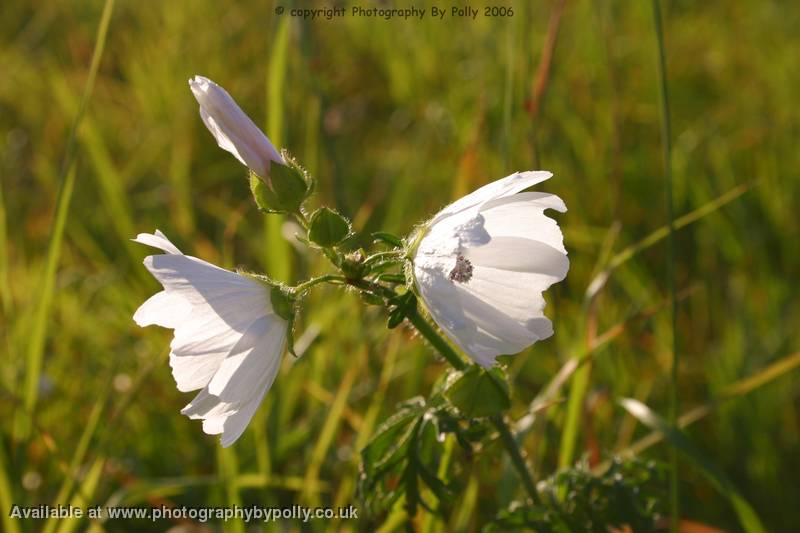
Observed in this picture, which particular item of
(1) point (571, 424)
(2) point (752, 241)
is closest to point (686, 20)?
(2) point (752, 241)

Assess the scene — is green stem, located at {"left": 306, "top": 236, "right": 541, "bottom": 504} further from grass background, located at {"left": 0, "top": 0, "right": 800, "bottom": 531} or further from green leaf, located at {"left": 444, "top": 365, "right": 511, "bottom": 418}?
grass background, located at {"left": 0, "top": 0, "right": 800, "bottom": 531}

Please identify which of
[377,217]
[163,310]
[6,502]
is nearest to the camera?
[163,310]

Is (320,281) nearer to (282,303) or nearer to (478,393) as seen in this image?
(282,303)

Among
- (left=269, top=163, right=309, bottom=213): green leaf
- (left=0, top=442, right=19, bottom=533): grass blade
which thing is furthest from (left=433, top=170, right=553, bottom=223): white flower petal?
(left=0, top=442, right=19, bottom=533): grass blade

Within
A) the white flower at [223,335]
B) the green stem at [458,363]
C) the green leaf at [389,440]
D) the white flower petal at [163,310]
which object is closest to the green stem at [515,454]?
the green stem at [458,363]

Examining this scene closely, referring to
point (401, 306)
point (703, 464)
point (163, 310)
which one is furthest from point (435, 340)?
point (703, 464)

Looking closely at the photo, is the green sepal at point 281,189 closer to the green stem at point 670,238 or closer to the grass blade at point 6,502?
the green stem at point 670,238
